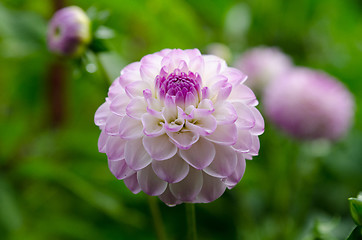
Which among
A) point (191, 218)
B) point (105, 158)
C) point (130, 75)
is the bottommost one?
point (105, 158)

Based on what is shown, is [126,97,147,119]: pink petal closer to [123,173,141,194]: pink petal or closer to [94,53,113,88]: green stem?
[123,173,141,194]: pink petal

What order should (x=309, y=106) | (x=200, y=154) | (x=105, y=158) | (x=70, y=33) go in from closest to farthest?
(x=200, y=154)
(x=70, y=33)
(x=309, y=106)
(x=105, y=158)

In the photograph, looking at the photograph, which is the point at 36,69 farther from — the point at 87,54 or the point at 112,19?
the point at 87,54

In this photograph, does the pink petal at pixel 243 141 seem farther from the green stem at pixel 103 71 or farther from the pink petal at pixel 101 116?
the green stem at pixel 103 71

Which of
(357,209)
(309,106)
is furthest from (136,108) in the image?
(309,106)

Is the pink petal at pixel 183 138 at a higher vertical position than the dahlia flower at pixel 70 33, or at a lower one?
lower

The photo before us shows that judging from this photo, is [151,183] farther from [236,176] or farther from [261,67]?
[261,67]

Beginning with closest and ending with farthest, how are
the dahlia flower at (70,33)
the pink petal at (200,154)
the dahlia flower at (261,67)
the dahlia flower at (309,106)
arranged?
1. the pink petal at (200,154)
2. the dahlia flower at (70,33)
3. the dahlia flower at (309,106)
4. the dahlia flower at (261,67)

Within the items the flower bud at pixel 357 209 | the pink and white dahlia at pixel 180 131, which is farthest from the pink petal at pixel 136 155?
the flower bud at pixel 357 209

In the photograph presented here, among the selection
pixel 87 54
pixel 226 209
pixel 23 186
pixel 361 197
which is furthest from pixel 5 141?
pixel 361 197
